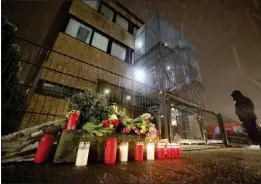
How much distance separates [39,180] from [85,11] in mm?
8527

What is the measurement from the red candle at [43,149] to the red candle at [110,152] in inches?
26.9

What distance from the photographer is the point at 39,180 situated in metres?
0.87

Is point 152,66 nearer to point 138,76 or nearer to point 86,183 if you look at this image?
point 138,76

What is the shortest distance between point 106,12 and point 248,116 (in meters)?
9.80

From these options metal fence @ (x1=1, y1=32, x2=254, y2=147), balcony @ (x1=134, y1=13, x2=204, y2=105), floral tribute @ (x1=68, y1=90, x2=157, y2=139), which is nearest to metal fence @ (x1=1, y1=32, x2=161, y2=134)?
metal fence @ (x1=1, y1=32, x2=254, y2=147)

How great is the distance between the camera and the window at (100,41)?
288 inches

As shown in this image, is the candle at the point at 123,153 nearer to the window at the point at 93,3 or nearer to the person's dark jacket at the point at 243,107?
the person's dark jacket at the point at 243,107

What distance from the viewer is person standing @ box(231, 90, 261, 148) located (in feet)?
15.8

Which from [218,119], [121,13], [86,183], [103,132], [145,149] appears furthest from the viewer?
[121,13]

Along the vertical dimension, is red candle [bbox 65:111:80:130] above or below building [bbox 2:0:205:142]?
below

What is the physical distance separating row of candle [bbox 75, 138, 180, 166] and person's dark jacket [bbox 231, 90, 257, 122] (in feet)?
Result: 14.8

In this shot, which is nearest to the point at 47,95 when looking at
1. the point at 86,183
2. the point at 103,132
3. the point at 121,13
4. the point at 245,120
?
the point at 103,132

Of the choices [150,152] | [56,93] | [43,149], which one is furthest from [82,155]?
[56,93]

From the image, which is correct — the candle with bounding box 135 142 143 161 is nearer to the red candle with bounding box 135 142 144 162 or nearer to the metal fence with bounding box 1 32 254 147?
the red candle with bounding box 135 142 144 162
